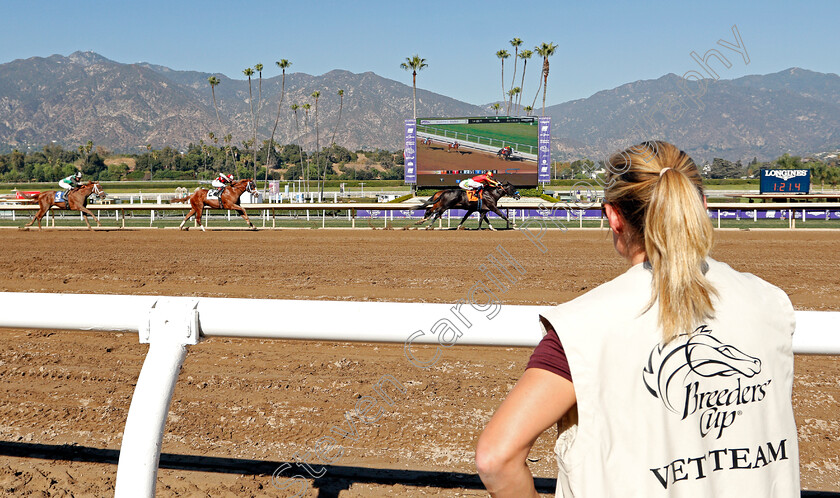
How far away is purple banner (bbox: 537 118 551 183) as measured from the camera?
3675cm

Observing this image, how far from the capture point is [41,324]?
6.00ft

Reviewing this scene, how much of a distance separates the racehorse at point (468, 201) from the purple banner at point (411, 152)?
15039 mm

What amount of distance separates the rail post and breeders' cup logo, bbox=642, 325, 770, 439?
3.64ft

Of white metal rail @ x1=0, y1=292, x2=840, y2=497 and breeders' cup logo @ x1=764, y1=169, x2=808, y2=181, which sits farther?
breeders' cup logo @ x1=764, y1=169, x2=808, y2=181

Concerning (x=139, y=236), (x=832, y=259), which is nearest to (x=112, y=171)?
(x=139, y=236)

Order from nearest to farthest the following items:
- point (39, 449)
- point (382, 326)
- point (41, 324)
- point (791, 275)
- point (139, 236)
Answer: point (382, 326) → point (41, 324) → point (39, 449) → point (791, 275) → point (139, 236)

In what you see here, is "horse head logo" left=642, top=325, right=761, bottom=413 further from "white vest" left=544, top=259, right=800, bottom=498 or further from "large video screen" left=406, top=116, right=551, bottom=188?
"large video screen" left=406, top=116, right=551, bottom=188

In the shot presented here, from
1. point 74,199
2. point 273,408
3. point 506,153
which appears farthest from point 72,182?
→ point 506,153

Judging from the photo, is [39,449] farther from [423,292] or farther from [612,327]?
[423,292]

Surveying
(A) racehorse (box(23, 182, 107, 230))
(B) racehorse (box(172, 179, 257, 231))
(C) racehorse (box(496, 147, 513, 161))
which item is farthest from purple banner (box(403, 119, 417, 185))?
(A) racehorse (box(23, 182, 107, 230))

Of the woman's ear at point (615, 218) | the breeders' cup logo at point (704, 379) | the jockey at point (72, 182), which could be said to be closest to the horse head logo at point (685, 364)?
the breeders' cup logo at point (704, 379)

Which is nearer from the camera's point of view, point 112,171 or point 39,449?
point 39,449

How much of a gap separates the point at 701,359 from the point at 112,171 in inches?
5307

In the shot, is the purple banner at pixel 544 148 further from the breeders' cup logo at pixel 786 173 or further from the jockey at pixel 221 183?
the jockey at pixel 221 183
